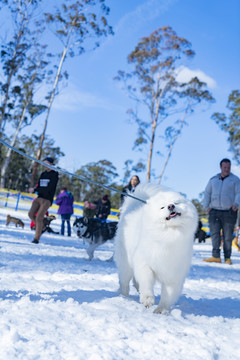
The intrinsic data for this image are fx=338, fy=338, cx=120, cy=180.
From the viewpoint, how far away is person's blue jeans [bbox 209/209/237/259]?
6809 millimetres

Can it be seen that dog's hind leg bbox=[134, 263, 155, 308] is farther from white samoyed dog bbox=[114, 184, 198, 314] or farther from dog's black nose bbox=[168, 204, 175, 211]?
dog's black nose bbox=[168, 204, 175, 211]

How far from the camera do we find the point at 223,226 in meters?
6.89

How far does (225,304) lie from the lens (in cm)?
346

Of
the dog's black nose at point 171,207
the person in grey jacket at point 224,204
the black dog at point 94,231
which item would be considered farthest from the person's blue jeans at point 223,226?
the dog's black nose at point 171,207

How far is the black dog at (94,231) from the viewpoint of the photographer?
6534 millimetres

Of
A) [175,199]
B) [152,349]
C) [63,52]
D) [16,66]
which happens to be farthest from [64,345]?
[63,52]

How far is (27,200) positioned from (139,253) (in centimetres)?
2132

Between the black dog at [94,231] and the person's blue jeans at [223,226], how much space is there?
207 cm

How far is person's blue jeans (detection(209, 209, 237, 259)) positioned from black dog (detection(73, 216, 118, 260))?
6.80 ft

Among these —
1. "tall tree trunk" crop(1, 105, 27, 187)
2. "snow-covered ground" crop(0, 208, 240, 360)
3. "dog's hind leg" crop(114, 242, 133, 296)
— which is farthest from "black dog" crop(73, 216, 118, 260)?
"tall tree trunk" crop(1, 105, 27, 187)

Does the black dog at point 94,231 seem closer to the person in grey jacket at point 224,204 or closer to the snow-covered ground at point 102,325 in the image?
the person in grey jacket at point 224,204

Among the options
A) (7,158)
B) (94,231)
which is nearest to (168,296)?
(94,231)

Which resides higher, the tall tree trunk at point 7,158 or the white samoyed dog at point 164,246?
the tall tree trunk at point 7,158

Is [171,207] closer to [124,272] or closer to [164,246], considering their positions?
[164,246]
